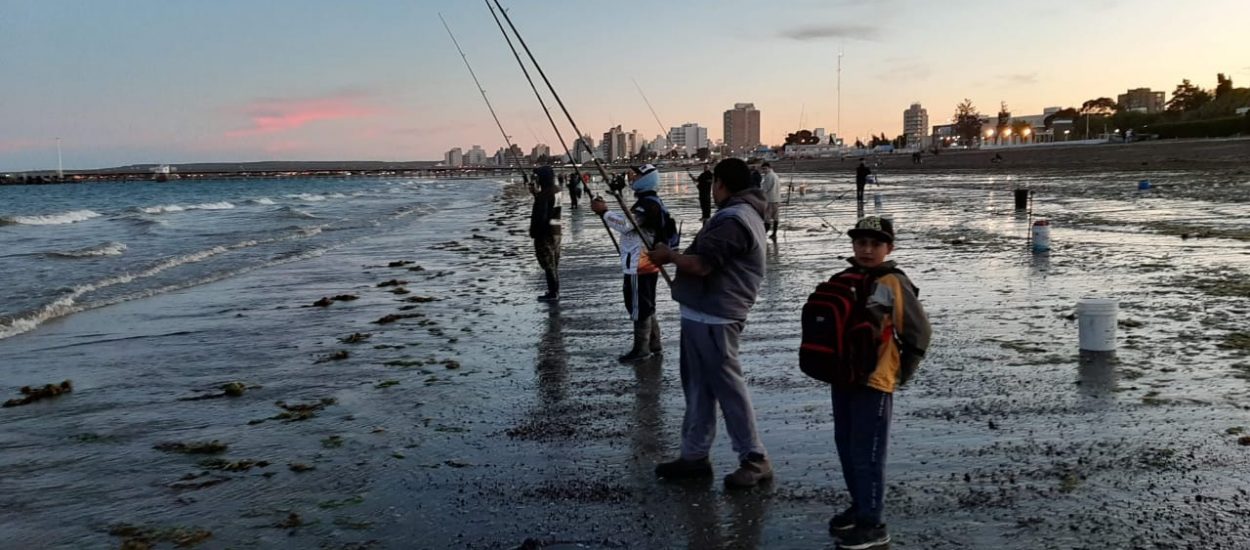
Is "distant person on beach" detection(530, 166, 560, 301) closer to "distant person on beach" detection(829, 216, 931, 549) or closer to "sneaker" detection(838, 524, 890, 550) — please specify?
"distant person on beach" detection(829, 216, 931, 549)

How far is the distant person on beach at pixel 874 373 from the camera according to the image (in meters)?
3.96

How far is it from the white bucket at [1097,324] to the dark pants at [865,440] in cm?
422

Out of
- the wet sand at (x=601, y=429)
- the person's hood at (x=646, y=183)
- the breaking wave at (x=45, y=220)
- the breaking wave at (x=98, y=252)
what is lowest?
the wet sand at (x=601, y=429)

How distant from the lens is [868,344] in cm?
397

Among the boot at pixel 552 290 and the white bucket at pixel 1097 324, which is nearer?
the white bucket at pixel 1097 324

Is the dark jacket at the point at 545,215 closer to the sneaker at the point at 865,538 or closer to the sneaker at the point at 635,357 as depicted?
the sneaker at the point at 635,357

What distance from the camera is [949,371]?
754 cm

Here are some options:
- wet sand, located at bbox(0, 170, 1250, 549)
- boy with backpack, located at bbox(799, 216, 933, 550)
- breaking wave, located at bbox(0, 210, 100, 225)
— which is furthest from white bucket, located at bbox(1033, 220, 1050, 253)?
breaking wave, located at bbox(0, 210, 100, 225)

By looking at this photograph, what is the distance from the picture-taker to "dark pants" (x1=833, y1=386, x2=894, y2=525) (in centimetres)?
413

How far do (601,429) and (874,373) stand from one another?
2716 mm

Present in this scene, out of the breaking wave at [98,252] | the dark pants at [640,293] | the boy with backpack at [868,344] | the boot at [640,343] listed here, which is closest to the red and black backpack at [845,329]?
the boy with backpack at [868,344]

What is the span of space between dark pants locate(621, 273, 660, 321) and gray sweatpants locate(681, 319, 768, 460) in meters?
2.98

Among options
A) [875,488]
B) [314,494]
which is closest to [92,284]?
[314,494]

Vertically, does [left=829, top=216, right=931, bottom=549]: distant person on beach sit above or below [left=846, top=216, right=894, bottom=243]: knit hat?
below
